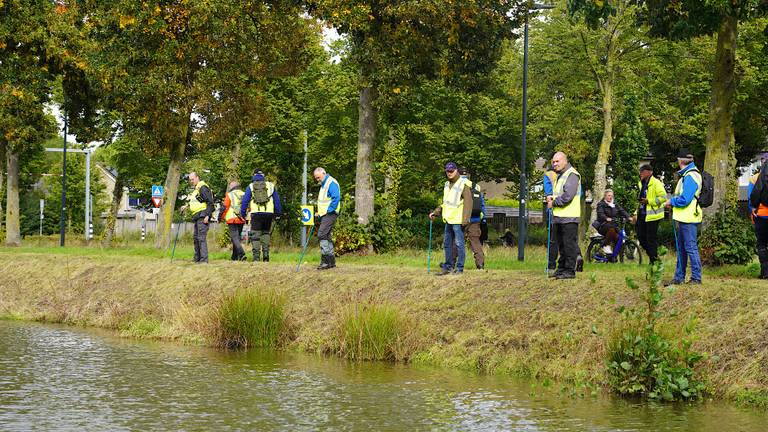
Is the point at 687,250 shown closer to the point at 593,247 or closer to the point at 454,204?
the point at 454,204

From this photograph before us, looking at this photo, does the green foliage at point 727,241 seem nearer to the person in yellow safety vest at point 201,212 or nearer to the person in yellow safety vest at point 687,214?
the person in yellow safety vest at point 687,214

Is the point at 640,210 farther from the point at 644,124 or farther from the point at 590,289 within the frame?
the point at 644,124

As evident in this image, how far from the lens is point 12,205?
43.1 m

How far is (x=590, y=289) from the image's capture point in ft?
50.5

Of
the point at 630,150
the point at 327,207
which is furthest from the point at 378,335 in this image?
the point at 630,150

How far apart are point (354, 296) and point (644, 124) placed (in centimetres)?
3463

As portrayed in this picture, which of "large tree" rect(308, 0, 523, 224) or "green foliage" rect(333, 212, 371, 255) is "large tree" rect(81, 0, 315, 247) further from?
"green foliage" rect(333, 212, 371, 255)

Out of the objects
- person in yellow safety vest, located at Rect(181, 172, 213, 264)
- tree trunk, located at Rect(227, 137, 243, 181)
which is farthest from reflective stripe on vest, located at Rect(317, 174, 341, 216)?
tree trunk, located at Rect(227, 137, 243, 181)

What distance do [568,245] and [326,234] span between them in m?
5.77

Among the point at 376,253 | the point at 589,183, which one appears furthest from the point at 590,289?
the point at 589,183

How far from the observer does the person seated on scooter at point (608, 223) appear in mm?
24297

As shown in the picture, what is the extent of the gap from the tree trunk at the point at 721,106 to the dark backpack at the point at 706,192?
16.3ft

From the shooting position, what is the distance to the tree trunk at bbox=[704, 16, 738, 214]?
2089cm

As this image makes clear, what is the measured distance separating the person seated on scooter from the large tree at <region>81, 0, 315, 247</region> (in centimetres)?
933
